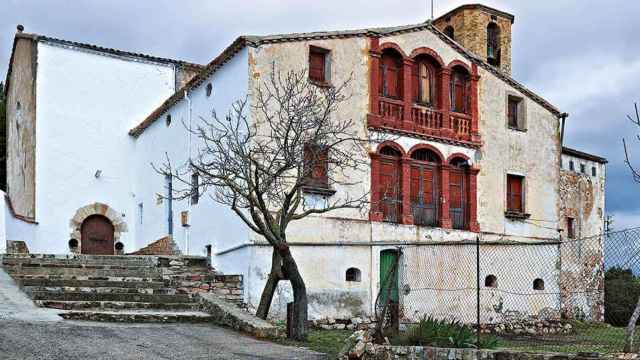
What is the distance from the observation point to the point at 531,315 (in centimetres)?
2273

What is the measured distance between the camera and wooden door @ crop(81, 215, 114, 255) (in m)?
26.2

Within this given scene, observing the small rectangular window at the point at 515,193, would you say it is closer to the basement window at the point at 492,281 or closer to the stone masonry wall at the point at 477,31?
the basement window at the point at 492,281

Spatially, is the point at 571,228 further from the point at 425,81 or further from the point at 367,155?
the point at 367,155

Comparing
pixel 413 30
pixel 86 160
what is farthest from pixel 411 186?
pixel 86 160

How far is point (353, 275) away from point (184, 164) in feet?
19.8

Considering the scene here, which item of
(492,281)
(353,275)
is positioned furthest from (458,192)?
(353,275)

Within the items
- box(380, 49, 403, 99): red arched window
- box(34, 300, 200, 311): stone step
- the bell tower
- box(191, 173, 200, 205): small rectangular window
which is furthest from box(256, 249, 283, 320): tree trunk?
the bell tower

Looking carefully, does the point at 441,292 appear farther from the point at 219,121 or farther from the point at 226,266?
the point at 219,121

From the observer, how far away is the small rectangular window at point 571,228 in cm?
2558

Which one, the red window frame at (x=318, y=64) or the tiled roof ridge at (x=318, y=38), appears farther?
the red window frame at (x=318, y=64)

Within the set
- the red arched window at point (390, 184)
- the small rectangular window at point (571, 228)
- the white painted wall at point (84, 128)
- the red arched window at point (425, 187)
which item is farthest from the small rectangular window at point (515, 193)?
the white painted wall at point (84, 128)

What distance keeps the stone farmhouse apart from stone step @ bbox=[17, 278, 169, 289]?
99.4 inches

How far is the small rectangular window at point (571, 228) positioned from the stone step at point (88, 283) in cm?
1451

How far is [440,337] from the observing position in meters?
11.1
